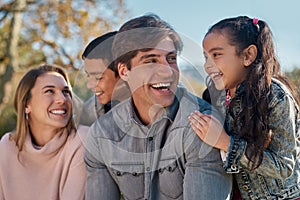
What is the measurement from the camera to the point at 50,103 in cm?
241

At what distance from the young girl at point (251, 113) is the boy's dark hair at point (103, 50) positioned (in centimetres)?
45

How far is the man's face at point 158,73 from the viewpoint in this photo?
1.88m

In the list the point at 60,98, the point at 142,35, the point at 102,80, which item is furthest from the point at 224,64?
the point at 60,98

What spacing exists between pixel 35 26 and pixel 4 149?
7.04 m

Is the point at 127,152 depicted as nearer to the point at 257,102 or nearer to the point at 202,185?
the point at 202,185

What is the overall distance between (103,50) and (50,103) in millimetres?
379

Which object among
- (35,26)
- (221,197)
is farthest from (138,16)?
(35,26)

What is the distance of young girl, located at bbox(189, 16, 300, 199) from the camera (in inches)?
70.6

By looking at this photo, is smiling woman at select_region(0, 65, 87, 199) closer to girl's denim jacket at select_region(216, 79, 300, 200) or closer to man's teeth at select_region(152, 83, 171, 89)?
man's teeth at select_region(152, 83, 171, 89)

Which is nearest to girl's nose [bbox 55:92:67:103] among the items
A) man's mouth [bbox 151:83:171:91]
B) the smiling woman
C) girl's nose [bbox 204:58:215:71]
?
the smiling woman

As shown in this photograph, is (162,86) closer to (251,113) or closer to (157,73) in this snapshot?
(157,73)

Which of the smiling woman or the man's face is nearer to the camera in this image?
the man's face

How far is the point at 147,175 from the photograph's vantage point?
1.93 m

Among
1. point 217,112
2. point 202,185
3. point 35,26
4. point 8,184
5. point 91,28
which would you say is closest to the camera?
point 202,185
